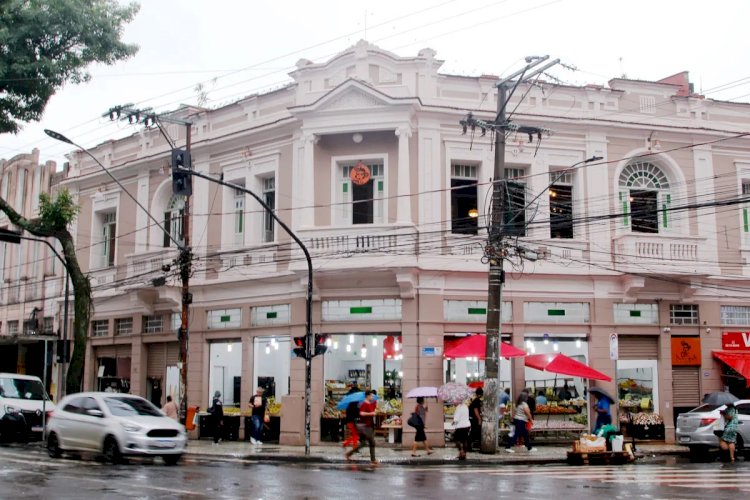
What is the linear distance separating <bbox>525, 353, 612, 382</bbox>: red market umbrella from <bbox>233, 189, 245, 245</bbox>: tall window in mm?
10044

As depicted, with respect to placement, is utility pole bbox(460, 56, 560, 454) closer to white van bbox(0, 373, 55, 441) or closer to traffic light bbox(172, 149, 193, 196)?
traffic light bbox(172, 149, 193, 196)

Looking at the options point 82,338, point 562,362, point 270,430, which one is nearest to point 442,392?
point 562,362

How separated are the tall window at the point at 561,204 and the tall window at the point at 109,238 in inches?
647

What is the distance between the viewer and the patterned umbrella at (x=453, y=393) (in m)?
23.3

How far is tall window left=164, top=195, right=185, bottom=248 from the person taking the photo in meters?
31.3

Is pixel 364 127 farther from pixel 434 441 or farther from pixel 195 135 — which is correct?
pixel 434 441

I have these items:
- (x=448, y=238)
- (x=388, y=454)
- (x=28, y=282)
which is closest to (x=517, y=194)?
(x=448, y=238)

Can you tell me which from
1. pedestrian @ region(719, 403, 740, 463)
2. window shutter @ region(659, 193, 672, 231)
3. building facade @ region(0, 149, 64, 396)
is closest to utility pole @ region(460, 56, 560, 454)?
pedestrian @ region(719, 403, 740, 463)

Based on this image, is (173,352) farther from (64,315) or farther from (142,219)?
(142,219)

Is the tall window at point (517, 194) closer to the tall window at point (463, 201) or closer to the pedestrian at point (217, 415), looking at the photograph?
the tall window at point (463, 201)

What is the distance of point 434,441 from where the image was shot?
25.1 metres

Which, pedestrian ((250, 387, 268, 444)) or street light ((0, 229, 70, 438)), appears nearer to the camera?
pedestrian ((250, 387, 268, 444))

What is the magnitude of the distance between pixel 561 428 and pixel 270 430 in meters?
8.72

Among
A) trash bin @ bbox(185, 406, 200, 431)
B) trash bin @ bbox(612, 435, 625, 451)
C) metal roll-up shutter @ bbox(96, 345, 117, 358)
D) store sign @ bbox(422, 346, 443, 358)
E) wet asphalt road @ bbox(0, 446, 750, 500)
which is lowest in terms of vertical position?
wet asphalt road @ bbox(0, 446, 750, 500)
